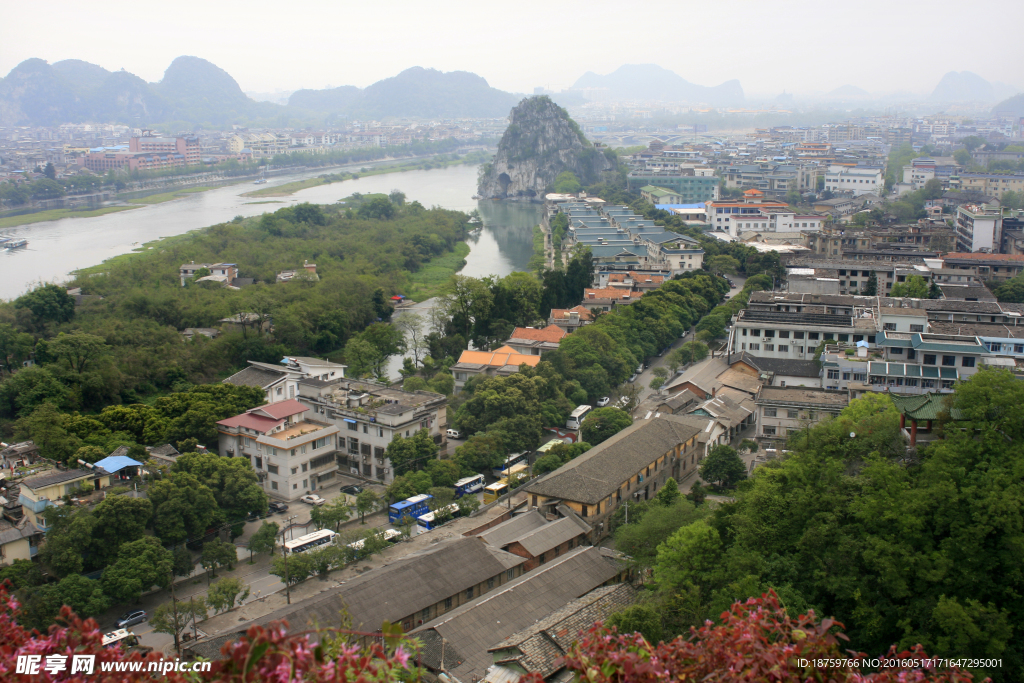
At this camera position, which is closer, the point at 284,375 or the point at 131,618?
the point at 131,618

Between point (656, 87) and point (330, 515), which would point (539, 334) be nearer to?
point (330, 515)

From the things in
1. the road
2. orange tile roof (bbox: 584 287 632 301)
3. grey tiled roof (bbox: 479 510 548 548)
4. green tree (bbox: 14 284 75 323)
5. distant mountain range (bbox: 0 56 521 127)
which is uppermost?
distant mountain range (bbox: 0 56 521 127)

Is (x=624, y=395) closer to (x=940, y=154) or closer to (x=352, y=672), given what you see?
(x=352, y=672)

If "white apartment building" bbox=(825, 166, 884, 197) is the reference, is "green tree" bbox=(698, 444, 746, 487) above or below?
below

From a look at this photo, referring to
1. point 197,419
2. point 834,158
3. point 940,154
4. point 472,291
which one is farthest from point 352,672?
point 940,154

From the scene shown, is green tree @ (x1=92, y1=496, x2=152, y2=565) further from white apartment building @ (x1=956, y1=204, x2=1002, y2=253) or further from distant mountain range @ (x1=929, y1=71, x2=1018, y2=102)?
distant mountain range @ (x1=929, y1=71, x2=1018, y2=102)

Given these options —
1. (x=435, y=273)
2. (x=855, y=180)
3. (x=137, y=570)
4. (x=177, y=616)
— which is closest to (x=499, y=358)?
(x=137, y=570)

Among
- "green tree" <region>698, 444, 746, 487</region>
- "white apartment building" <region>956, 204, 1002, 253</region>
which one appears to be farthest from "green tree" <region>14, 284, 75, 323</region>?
"white apartment building" <region>956, 204, 1002, 253</region>

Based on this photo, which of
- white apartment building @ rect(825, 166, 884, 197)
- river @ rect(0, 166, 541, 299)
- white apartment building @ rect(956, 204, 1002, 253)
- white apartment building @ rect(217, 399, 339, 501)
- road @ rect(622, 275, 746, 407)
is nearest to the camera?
white apartment building @ rect(217, 399, 339, 501)
